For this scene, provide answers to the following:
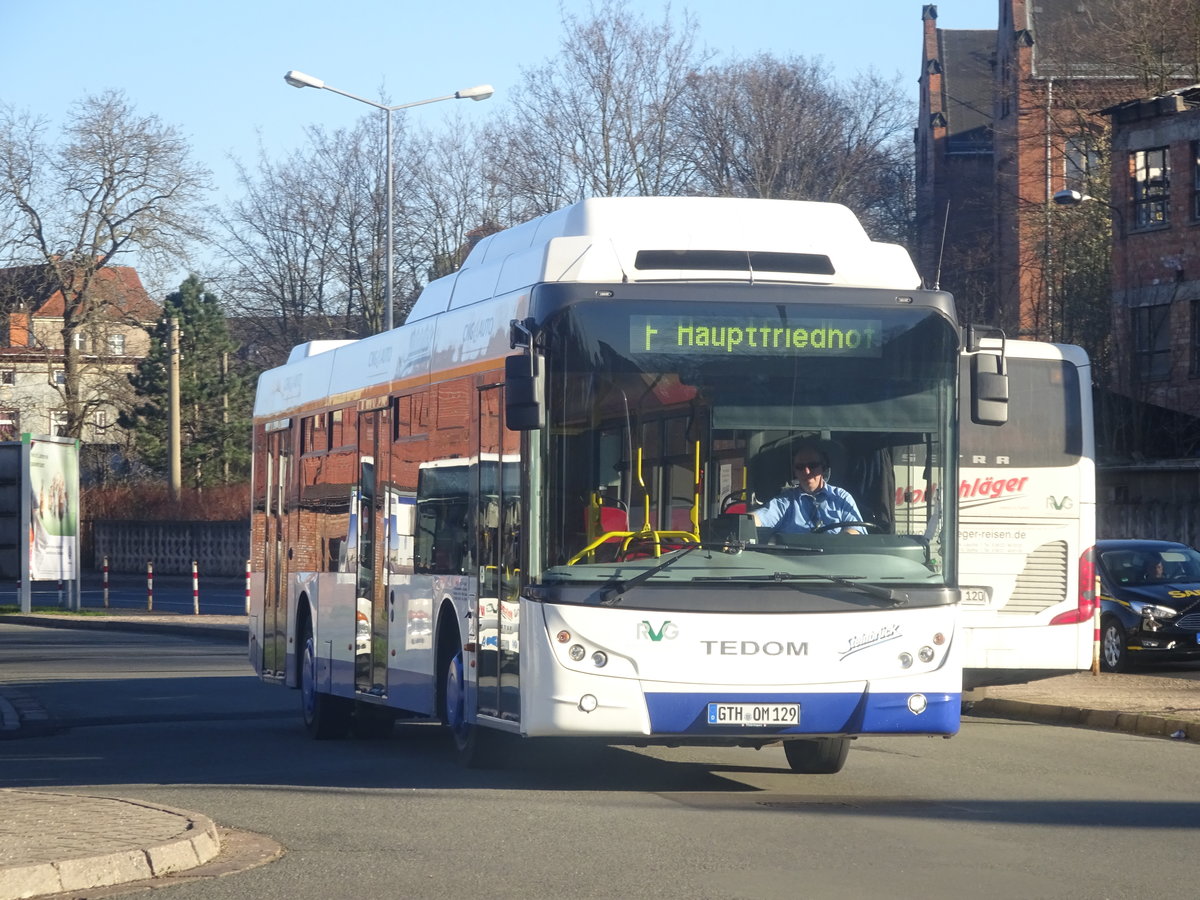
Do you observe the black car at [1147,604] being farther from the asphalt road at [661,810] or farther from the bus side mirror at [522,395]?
the bus side mirror at [522,395]

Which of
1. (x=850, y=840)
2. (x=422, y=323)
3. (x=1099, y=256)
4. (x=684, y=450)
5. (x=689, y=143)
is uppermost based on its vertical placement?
(x=689, y=143)

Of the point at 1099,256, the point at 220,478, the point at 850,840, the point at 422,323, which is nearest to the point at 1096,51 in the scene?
the point at 1099,256

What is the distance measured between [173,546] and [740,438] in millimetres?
51922

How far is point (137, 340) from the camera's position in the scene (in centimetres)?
9600

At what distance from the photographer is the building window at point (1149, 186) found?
46.6 metres

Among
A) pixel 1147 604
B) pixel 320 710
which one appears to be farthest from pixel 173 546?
pixel 320 710

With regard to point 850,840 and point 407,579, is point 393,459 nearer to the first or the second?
point 407,579

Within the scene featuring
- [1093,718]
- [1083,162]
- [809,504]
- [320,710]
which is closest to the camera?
[809,504]

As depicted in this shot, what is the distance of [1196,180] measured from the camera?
45.4 m

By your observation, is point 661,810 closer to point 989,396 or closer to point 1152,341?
point 989,396

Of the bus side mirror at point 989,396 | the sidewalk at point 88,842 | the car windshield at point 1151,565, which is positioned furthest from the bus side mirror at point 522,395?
the car windshield at point 1151,565

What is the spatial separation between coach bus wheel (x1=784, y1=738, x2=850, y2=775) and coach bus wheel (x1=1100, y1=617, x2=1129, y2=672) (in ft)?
34.9

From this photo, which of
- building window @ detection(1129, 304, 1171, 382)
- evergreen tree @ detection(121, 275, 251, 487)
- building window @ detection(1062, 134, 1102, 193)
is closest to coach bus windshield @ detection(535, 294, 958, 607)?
building window @ detection(1129, 304, 1171, 382)

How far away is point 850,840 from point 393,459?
17.8ft
